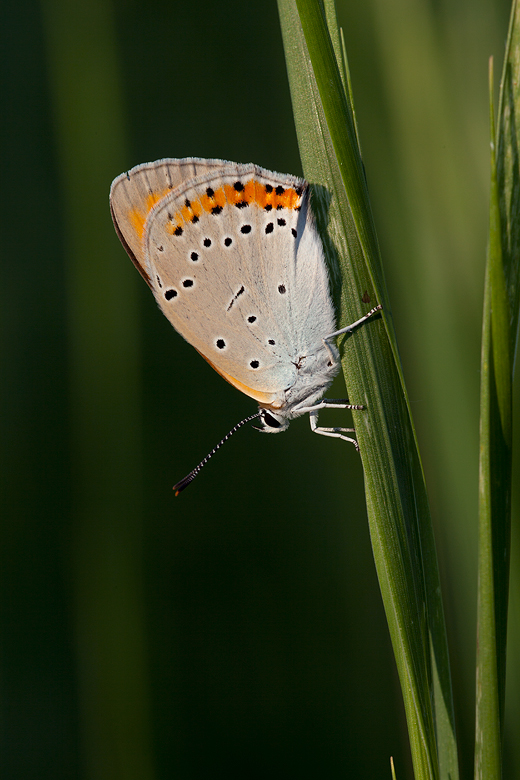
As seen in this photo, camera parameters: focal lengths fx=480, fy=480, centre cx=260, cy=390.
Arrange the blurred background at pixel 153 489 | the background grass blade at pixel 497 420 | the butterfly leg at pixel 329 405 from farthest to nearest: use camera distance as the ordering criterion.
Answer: the blurred background at pixel 153 489 → the butterfly leg at pixel 329 405 → the background grass blade at pixel 497 420

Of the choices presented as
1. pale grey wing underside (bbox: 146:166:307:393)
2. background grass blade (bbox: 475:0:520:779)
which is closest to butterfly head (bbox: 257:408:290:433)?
pale grey wing underside (bbox: 146:166:307:393)

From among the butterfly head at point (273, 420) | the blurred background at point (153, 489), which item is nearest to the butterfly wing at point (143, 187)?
the butterfly head at point (273, 420)

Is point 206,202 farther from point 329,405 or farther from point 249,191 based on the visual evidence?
point 329,405

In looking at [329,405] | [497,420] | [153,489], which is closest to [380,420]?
[497,420]

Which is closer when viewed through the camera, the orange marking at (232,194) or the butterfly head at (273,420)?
the orange marking at (232,194)

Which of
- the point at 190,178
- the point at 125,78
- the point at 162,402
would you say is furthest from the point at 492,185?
the point at 125,78

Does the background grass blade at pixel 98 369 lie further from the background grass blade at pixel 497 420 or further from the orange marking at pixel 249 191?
the background grass blade at pixel 497 420
